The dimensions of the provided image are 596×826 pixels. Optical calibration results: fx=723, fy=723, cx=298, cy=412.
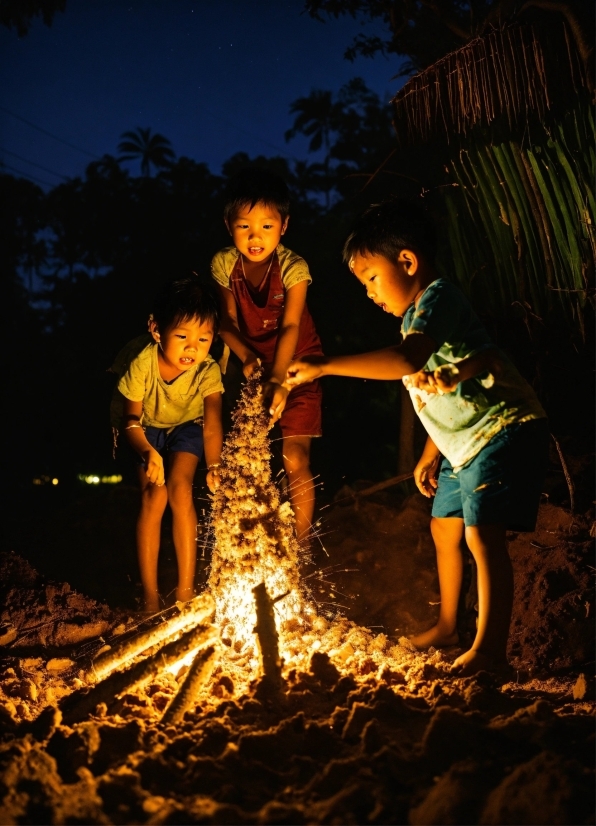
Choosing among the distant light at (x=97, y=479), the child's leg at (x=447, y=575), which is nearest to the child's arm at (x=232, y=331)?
the child's leg at (x=447, y=575)

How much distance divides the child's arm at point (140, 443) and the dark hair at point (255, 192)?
1268 millimetres

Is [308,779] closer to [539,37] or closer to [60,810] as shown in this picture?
[60,810]

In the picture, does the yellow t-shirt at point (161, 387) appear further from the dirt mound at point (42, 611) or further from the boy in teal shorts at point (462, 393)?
the boy in teal shorts at point (462, 393)

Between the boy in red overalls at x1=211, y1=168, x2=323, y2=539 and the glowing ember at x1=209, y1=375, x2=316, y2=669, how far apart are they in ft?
1.49

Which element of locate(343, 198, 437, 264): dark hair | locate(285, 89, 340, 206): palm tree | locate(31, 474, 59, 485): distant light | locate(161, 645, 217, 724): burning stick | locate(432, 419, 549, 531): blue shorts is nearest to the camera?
locate(161, 645, 217, 724): burning stick

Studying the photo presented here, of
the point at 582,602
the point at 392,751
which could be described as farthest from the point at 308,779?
the point at 582,602

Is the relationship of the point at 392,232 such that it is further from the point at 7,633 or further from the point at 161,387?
the point at 7,633

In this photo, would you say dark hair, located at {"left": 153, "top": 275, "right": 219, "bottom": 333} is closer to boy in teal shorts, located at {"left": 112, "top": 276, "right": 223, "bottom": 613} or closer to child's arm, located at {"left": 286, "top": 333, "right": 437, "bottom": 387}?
boy in teal shorts, located at {"left": 112, "top": 276, "right": 223, "bottom": 613}

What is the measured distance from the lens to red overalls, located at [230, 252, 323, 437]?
443 cm

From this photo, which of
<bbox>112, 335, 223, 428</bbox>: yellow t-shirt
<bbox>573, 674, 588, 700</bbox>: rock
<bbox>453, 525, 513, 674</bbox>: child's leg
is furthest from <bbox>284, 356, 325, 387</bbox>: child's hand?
<bbox>573, 674, 588, 700</bbox>: rock

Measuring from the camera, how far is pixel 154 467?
4.12m

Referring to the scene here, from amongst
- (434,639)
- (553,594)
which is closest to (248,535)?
(434,639)

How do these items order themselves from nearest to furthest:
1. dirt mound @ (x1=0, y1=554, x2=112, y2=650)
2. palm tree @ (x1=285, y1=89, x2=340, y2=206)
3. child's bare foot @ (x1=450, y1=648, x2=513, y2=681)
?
1. child's bare foot @ (x1=450, y1=648, x2=513, y2=681)
2. dirt mound @ (x1=0, y1=554, x2=112, y2=650)
3. palm tree @ (x1=285, y1=89, x2=340, y2=206)

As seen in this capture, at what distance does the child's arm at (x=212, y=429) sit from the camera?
4.36m
